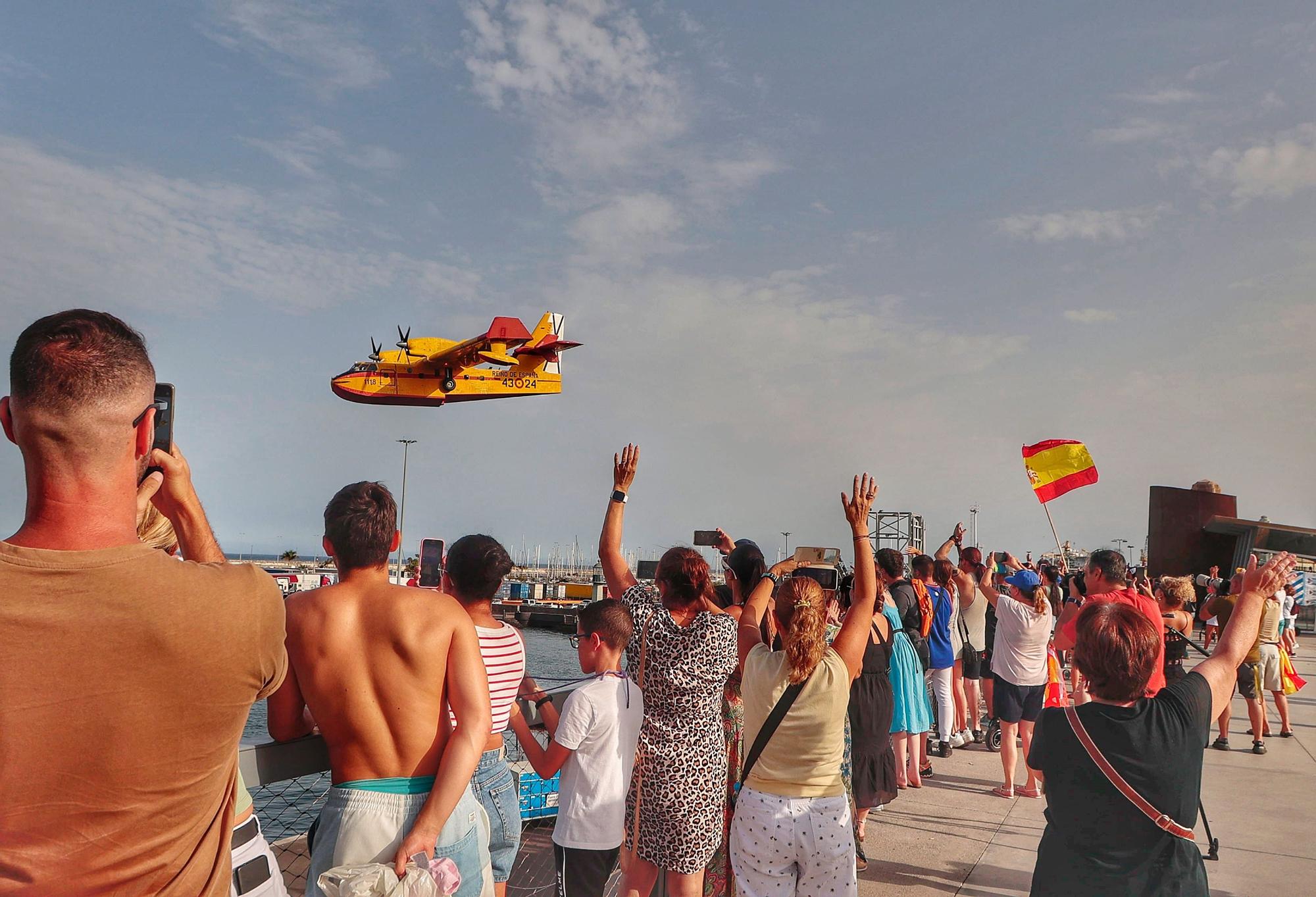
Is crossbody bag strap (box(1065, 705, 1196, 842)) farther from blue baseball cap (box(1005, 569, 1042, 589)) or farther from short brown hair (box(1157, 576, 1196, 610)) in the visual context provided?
short brown hair (box(1157, 576, 1196, 610))

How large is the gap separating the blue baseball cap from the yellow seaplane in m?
21.9

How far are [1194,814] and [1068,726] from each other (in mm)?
445

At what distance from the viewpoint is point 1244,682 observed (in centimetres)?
913

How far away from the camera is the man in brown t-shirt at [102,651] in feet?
4.83

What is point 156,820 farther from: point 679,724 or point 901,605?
point 901,605

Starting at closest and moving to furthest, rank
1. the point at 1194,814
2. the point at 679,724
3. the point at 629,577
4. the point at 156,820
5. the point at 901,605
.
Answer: the point at 156,820 → the point at 1194,814 → the point at 679,724 → the point at 629,577 → the point at 901,605

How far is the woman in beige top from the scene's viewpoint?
352 centimetres

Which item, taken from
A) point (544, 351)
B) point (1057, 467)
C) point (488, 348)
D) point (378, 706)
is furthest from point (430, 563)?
point (544, 351)

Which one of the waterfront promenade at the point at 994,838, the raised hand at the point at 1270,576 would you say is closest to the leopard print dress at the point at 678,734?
the waterfront promenade at the point at 994,838

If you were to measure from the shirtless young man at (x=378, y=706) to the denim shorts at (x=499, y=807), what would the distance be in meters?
0.62

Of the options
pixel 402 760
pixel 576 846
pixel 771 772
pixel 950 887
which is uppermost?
pixel 402 760

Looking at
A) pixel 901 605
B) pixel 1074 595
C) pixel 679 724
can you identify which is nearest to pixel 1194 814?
pixel 679 724

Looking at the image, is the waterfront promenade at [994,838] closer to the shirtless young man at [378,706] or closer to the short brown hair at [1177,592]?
the short brown hair at [1177,592]

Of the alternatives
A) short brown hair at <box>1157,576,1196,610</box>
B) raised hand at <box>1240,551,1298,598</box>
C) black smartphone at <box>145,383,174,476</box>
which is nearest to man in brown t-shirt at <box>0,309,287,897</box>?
black smartphone at <box>145,383,174,476</box>
